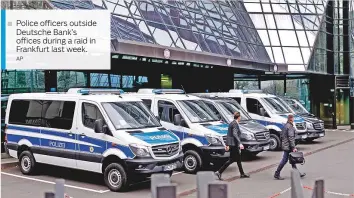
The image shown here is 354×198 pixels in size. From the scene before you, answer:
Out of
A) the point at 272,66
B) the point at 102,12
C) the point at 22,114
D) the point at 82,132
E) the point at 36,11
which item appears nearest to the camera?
the point at 82,132

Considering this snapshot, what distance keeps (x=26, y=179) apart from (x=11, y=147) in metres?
1.22

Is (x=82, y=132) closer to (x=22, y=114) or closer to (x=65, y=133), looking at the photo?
(x=65, y=133)

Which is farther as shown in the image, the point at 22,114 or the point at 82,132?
the point at 22,114

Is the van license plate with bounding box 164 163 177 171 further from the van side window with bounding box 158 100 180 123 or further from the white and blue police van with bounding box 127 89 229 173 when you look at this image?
the van side window with bounding box 158 100 180 123

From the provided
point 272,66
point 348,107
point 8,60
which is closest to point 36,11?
point 8,60

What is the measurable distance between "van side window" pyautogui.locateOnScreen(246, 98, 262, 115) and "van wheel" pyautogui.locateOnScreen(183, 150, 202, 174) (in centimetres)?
639

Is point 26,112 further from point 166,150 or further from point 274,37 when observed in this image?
point 274,37

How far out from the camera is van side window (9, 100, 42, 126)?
495 inches

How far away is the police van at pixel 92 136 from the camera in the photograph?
10641mm

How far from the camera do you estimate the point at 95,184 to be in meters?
11.6

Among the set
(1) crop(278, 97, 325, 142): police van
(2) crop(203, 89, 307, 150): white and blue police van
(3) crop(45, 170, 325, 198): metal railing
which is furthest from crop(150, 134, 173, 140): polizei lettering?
(1) crop(278, 97, 325, 142): police van

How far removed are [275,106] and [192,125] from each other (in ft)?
23.3

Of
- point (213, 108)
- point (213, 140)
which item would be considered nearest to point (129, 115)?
point (213, 140)

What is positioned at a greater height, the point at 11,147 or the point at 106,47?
the point at 106,47
